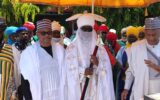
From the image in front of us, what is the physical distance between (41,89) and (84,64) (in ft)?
2.60

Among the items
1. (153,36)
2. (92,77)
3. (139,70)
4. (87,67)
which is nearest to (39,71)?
(87,67)

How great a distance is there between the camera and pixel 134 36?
328 inches

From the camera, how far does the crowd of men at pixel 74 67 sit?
17.4 feet

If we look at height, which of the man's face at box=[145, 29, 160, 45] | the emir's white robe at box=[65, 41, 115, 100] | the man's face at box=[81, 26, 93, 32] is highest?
the man's face at box=[81, 26, 93, 32]

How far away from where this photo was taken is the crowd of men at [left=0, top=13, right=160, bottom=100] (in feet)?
17.4

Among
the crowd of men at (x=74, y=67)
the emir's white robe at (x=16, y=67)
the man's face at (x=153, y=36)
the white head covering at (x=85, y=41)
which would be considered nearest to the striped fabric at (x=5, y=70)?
the crowd of men at (x=74, y=67)

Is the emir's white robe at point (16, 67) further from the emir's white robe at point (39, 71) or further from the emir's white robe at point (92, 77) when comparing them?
the emir's white robe at point (92, 77)

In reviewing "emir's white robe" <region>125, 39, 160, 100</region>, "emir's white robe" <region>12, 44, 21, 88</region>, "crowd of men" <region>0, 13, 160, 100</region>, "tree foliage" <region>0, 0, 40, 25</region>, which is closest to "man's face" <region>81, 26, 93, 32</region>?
"crowd of men" <region>0, 13, 160, 100</region>

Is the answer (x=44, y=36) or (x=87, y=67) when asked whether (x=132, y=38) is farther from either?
(x=44, y=36)

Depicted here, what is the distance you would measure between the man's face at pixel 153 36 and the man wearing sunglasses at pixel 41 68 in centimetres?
138

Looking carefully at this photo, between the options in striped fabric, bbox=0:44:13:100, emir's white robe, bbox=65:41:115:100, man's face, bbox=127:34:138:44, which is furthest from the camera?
man's face, bbox=127:34:138:44

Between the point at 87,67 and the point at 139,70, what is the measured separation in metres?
0.76

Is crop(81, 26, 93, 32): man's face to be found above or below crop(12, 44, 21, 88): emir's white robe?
above

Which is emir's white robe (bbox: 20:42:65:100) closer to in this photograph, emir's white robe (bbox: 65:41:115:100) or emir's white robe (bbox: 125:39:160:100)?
emir's white robe (bbox: 65:41:115:100)
